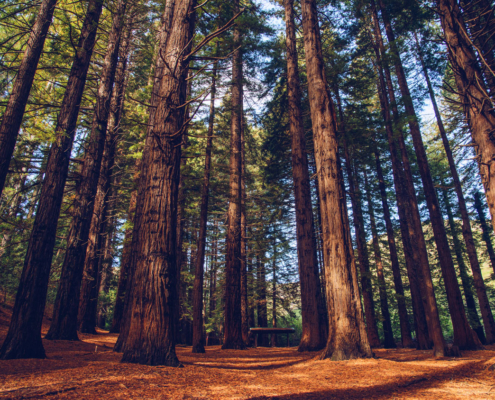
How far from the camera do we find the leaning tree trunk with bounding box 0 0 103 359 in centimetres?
480

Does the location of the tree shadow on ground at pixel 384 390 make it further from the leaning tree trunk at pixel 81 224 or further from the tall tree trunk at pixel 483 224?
the tall tree trunk at pixel 483 224

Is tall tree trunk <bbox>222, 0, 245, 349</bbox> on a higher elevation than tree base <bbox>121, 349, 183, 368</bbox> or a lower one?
higher

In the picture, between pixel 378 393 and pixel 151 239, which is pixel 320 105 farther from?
pixel 378 393

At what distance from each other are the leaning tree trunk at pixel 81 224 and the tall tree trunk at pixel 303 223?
6471 mm

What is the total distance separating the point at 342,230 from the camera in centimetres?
577

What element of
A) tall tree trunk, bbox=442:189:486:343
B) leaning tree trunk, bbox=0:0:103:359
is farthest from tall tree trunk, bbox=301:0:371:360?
tall tree trunk, bbox=442:189:486:343

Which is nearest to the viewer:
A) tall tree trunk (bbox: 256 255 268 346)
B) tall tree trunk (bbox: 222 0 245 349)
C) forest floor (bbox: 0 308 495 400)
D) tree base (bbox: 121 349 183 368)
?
forest floor (bbox: 0 308 495 400)

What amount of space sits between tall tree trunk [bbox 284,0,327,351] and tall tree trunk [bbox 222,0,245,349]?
231 centimetres

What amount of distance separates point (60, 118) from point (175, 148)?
383cm

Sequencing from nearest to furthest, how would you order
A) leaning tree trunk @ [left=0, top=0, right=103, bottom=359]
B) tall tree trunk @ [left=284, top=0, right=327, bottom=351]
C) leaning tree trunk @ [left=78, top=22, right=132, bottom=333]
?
leaning tree trunk @ [left=0, top=0, right=103, bottom=359] < tall tree trunk @ [left=284, top=0, right=327, bottom=351] < leaning tree trunk @ [left=78, top=22, right=132, bottom=333]

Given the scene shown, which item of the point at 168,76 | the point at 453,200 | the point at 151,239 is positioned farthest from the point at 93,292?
the point at 453,200

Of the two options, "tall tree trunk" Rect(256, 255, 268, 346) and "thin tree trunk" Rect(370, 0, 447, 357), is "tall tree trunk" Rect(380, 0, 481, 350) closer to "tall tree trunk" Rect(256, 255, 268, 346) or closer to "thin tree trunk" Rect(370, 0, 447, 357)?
"thin tree trunk" Rect(370, 0, 447, 357)

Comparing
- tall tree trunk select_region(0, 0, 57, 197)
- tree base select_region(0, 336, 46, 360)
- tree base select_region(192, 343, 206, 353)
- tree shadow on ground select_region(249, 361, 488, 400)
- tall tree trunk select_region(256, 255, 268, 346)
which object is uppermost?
tall tree trunk select_region(0, 0, 57, 197)

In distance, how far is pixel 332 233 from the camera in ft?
19.0
